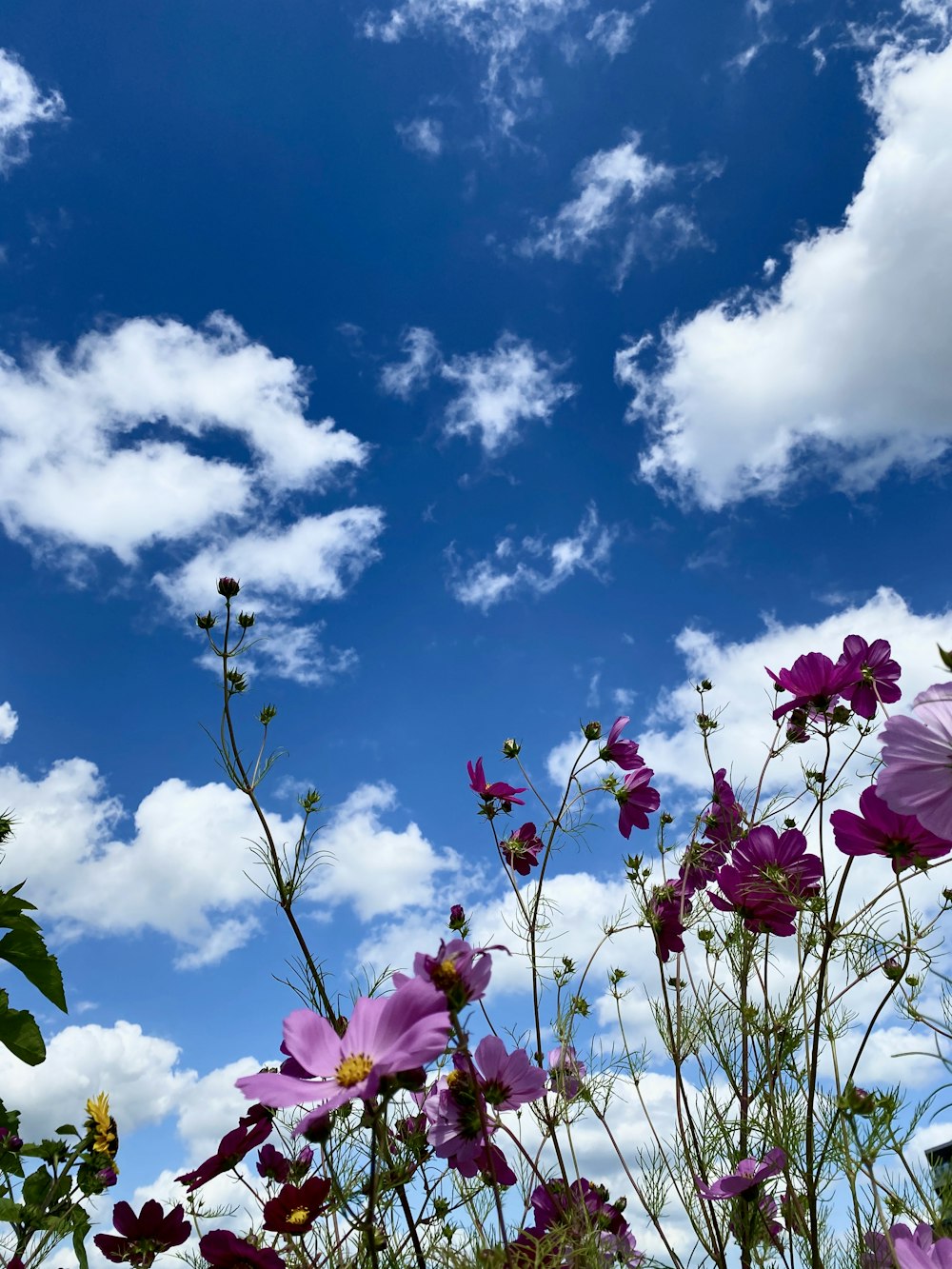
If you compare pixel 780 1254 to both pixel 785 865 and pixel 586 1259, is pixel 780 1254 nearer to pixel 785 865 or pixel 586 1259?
pixel 586 1259

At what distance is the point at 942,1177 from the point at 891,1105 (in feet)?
1.39

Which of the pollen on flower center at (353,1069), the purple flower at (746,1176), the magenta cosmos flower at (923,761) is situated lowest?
the purple flower at (746,1176)

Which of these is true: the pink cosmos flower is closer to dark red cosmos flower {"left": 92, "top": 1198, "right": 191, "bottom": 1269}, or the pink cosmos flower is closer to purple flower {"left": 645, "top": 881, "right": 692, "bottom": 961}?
purple flower {"left": 645, "top": 881, "right": 692, "bottom": 961}

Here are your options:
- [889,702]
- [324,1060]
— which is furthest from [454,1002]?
[889,702]

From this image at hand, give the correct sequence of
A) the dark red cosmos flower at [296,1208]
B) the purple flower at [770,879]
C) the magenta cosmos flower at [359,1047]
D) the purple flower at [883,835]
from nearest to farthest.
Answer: the magenta cosmos flower at [359,1047], the dark red cosmos flower at [296,1208], the purple flower at [883,835], the purple flower at [770,879]

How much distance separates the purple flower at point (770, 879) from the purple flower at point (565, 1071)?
0.42 meters

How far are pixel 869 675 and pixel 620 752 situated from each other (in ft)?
2.25

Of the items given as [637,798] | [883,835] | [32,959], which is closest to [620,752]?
[637,798]

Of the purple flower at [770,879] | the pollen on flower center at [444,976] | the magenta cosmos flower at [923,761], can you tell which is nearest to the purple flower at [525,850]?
the purple flower at [770,879]

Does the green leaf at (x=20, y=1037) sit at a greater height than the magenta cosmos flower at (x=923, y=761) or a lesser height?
greater

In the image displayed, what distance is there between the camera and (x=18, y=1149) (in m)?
1.35

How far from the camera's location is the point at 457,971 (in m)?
0.77

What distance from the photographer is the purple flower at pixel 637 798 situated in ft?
6.93

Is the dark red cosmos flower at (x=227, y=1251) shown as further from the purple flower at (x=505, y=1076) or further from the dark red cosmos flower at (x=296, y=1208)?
the purple flower at (x=505, y=1076)
